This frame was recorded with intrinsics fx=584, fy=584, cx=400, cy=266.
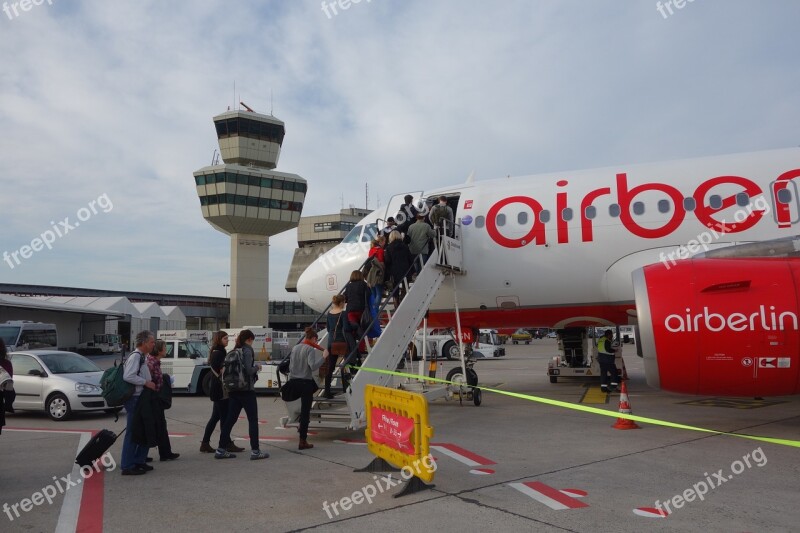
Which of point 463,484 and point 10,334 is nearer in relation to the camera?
point 463,484

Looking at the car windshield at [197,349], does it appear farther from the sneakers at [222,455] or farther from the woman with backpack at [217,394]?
the sneakers at [222,455]

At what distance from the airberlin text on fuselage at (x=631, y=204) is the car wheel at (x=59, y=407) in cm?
1011

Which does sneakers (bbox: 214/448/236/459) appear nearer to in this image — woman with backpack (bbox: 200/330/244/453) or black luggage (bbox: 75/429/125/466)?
woman with backpack (bbox: 200/330/244/453)

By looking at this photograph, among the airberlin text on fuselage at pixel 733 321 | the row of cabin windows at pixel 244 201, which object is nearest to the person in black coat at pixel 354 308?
the airberlin text on fuselage at pixel 733 321

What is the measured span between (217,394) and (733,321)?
7490 millimetres

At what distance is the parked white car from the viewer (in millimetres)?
12820

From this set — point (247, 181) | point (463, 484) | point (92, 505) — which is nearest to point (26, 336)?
point (92, 505)

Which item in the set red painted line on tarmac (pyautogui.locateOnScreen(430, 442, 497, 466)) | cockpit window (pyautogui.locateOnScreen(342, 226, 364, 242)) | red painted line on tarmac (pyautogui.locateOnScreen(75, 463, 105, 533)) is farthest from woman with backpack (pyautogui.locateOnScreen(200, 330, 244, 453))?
cockpit window (pyautogui.locateOnScreen(342, 226, 364, 242))

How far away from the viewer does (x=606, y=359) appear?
594 inches

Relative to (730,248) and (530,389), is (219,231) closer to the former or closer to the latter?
(530,389)

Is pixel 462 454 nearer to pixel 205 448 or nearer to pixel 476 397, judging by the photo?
pixel 205 448

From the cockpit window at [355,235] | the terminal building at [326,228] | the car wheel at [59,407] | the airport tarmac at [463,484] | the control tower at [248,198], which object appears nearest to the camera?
the airport tarmac at [463,484]

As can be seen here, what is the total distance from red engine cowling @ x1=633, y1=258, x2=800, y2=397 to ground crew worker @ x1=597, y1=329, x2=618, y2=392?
5.91 m

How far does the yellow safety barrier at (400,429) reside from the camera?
234 inches
